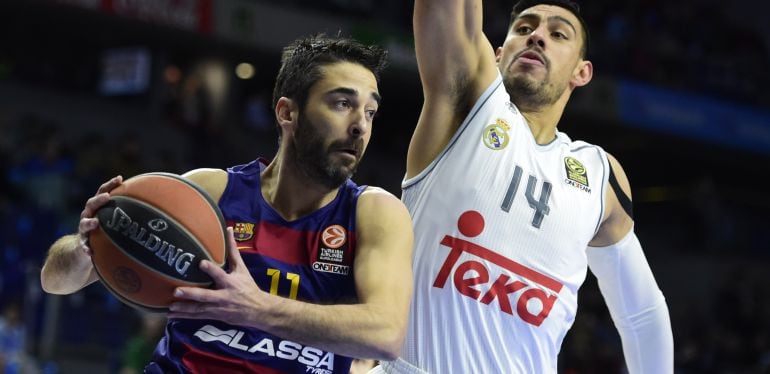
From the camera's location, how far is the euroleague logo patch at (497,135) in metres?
4.52

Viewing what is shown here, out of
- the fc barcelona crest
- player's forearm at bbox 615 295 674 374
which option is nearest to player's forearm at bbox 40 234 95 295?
the fc barcelona crest

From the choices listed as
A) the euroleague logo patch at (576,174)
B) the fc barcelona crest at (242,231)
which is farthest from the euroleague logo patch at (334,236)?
the euroleague logo patch at (576,174)

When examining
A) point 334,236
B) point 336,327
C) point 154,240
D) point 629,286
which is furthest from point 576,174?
point 154,240

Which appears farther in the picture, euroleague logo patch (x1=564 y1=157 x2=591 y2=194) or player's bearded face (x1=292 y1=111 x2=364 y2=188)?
euroleague logo patch (x1=564 y1=157 x2=591 y2=194)

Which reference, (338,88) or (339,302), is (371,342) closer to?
(339,302)

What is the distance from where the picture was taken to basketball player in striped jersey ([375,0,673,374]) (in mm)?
4293

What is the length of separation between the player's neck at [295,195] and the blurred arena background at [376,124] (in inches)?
299

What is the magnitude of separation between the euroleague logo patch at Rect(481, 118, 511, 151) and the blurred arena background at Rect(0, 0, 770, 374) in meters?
7.39

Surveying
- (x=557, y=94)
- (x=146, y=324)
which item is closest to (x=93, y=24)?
(x=146, y=324)

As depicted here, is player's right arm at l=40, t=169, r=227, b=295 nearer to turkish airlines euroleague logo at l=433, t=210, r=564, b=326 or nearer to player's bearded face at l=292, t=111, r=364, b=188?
player's bearded face at l=292, t=111, r=364, b=188

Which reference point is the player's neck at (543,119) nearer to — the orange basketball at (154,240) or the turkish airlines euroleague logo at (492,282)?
the turkish airlines euroleague logo at (492,282)

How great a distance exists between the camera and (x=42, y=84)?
1914 centimetres

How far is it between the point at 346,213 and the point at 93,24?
1582cm

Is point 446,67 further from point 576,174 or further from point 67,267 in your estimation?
point 67,267
